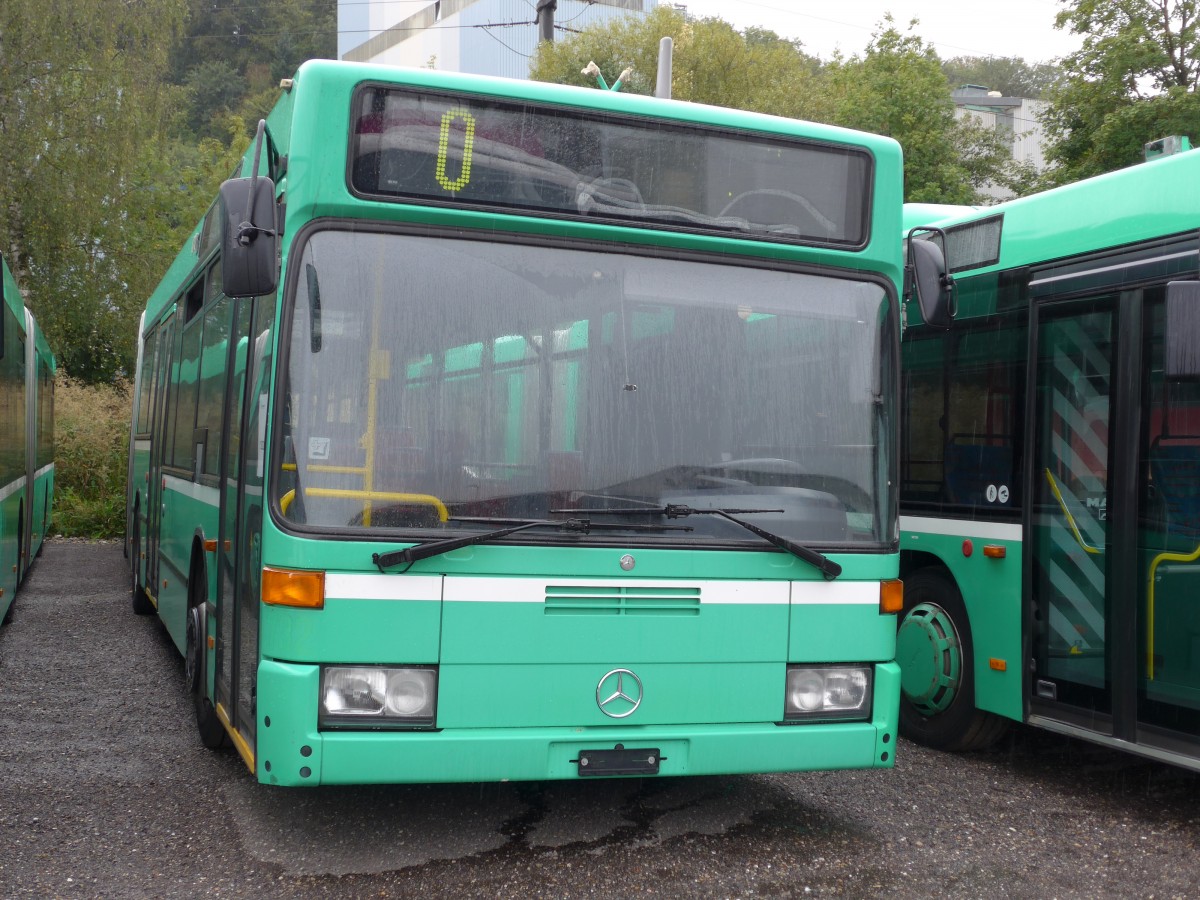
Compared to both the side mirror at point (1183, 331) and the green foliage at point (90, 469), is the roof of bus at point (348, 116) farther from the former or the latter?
the green foliage at point (90, 469)

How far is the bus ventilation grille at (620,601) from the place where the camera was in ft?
14.6

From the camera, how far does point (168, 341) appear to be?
9.42 meters

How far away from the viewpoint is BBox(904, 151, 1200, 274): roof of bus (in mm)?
5332

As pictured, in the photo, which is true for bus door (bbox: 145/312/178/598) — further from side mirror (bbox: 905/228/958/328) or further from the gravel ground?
side mirror (bbox: 905/228/958/328)

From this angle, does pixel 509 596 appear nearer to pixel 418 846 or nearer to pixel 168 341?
pixel 418 846

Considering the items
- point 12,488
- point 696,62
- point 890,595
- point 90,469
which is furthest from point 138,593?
point 696,62

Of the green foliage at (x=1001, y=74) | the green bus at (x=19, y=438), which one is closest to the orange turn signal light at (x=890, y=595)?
the green bus at (x=19, y=438)

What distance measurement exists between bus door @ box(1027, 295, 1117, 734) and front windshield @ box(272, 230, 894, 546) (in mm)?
1353

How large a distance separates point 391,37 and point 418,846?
5978cm

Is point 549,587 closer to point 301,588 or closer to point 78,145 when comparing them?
point 301,588

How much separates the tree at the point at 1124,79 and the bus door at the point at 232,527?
19036mm

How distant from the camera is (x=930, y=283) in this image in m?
5.25

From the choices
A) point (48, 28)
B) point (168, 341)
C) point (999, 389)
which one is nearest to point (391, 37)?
point (48, 28)

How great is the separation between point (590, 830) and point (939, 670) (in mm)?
2479
